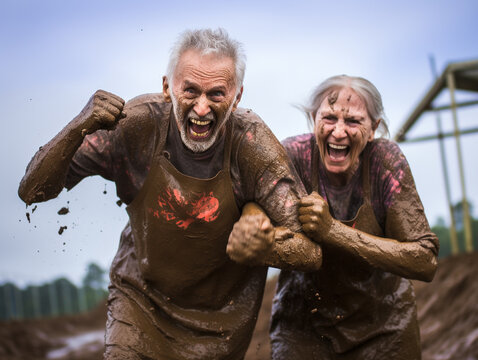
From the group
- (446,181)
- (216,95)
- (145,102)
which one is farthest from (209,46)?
(446,181)

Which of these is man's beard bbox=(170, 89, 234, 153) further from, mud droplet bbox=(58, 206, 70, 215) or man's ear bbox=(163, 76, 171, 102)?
mud droplet bbox=(58, 206, 70, 215)

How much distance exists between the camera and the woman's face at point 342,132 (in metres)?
3.73

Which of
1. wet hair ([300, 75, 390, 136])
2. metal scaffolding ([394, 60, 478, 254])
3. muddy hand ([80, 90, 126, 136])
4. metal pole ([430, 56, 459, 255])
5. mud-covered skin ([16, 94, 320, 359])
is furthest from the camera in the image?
metal pole ([430, 56, 459, 255])

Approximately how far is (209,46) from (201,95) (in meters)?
0.27

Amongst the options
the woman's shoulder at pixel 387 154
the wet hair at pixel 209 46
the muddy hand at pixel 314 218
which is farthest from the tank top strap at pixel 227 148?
the woman's shoulder at pixel 387 154

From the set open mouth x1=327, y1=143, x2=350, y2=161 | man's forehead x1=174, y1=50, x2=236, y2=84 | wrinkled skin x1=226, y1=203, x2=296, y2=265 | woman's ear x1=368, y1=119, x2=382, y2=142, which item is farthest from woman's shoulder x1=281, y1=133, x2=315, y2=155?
wrinkled skin x1=226, y1=203, x2=296, y2=265

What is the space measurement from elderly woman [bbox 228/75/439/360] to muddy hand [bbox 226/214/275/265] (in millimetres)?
831

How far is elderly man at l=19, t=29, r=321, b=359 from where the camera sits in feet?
10.2

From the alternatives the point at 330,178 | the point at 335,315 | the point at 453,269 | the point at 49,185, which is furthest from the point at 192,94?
the point at 453,269

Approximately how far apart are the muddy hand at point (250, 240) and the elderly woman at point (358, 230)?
83 centimetres

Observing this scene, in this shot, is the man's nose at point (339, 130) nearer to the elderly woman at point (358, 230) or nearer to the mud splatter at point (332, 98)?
the elderly woman at point (358, 230)

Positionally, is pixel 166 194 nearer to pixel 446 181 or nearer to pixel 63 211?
pixel 63 211

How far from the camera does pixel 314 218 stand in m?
3.13

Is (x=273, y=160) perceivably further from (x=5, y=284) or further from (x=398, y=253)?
(x=5, y=284)
